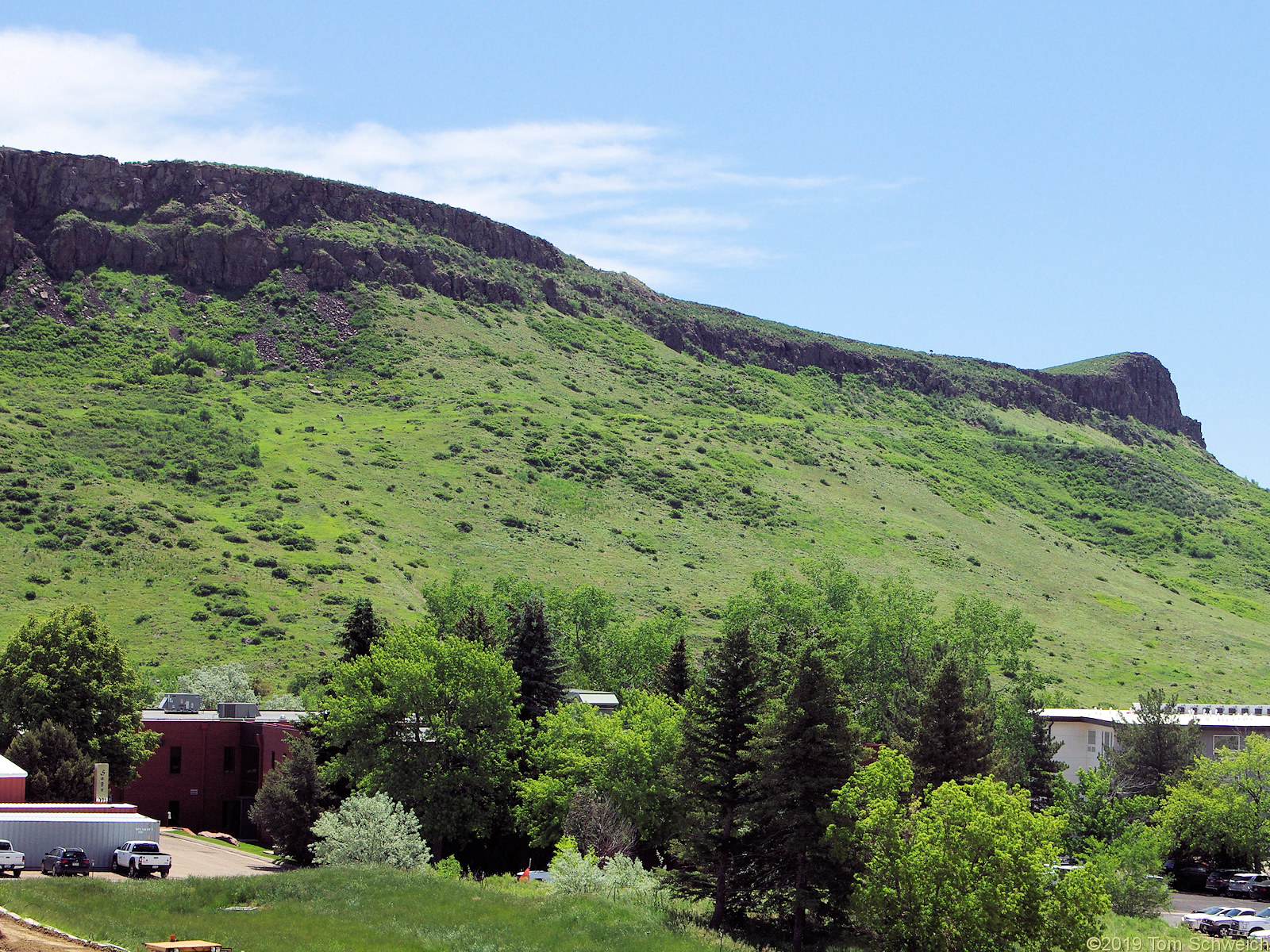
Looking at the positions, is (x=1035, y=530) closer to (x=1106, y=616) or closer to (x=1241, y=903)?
(x=1106, y=616)

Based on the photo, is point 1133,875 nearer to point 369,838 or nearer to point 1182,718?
point 369,838

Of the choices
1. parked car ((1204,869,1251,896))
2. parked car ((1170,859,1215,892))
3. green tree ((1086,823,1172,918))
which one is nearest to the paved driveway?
green tree ((1086,823,1172,918))

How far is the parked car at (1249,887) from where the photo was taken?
54531 millimetres

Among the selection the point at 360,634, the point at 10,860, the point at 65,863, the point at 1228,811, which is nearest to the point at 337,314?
the point at 360,634

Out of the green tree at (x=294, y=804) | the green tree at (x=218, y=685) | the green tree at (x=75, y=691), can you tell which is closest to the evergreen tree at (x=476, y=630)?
the green tree at (x=294, y=804)

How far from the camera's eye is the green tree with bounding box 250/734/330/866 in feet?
184

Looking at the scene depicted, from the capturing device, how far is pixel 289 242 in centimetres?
17325

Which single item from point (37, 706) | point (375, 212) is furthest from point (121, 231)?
point (37, 706)

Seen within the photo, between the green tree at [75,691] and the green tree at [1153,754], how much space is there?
4935 cm

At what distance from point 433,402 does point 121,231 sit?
4811 centimetres

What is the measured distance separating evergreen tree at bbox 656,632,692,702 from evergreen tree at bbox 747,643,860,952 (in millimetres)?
14623

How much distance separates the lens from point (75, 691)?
5947 cm

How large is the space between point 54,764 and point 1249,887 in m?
50.4

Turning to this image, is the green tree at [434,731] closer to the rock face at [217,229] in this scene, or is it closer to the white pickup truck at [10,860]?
the white pickup truck at [10,860]
